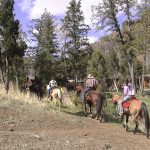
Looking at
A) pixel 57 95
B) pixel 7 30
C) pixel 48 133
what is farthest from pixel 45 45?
pixel 48 133

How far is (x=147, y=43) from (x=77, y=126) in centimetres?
3563

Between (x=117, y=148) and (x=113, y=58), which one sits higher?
(x=113, y=58)

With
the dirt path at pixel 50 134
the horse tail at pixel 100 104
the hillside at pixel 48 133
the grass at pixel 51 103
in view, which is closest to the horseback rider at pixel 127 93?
the hillside at pixel 48 133

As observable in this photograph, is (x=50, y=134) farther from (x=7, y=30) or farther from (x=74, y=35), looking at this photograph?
(x=74, y=35)

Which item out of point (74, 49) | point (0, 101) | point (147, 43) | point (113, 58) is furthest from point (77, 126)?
point (113, 58)

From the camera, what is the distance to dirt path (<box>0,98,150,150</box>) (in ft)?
42.8

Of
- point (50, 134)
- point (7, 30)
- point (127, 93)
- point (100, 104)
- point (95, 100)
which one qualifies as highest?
point (7, 30)

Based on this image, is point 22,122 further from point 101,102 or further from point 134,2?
point 134,2

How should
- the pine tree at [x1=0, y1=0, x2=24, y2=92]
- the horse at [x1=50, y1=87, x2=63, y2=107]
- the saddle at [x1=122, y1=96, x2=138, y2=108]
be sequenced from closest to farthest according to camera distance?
the saddle at [x1=122, y1=96, x2=138, y2=108] → the horse at [x1=50, y1=87, x2=63, y2=107] → the pine tree at [x1=0, y1=0, x2=24, y2=92]

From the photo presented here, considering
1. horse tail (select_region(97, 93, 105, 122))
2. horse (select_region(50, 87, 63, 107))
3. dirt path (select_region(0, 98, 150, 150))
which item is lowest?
dirt path (select_region(0, 98, 150, 150))

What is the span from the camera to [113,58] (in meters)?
104

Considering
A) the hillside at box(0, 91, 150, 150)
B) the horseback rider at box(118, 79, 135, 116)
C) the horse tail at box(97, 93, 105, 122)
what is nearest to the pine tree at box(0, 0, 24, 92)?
the horse tail at box(97, 93, 105, 122)

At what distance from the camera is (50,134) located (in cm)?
1559

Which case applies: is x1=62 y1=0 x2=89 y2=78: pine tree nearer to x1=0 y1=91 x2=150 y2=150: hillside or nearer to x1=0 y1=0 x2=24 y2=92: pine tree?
x1=0 y1=0 x2=24 y2=92: pine tree
